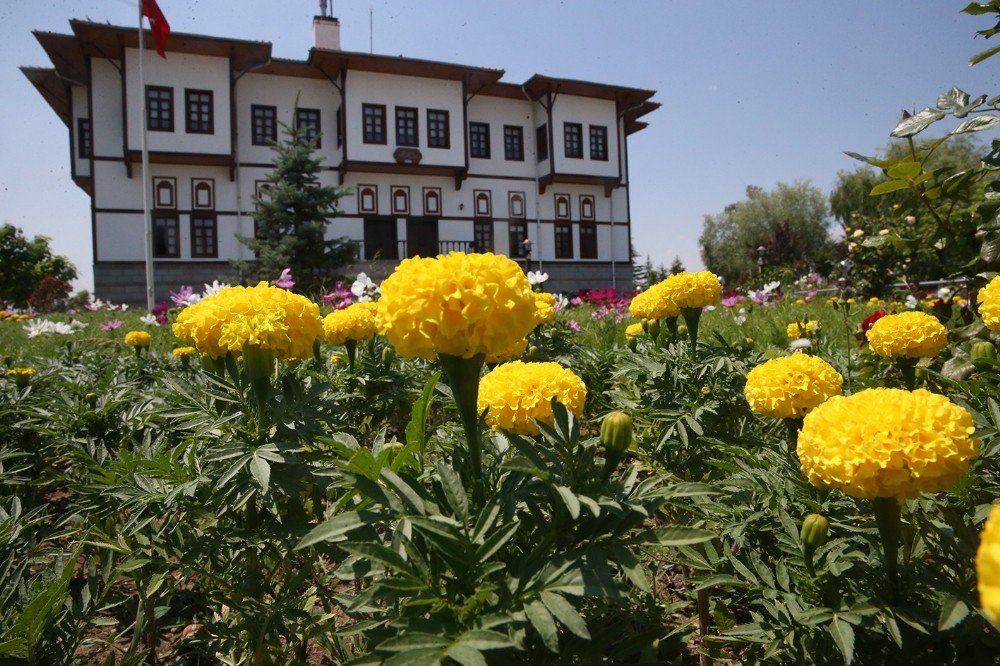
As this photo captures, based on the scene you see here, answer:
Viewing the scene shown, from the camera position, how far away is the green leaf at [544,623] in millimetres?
713

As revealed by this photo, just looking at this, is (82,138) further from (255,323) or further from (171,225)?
(255,323)

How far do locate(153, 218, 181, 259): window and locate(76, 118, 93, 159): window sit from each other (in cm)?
288

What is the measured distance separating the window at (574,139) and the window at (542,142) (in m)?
0.74

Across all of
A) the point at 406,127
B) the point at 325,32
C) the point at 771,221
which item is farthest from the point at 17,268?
the point at 771,221

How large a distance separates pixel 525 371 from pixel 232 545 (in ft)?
2.59

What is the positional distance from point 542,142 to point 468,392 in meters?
21.1

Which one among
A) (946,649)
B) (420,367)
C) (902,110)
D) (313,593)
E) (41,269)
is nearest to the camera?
(946,649)

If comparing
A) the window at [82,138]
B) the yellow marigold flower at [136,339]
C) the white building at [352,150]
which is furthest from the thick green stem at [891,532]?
the window at [82,138]

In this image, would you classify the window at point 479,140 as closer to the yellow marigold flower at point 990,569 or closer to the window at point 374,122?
the window at point 374,122

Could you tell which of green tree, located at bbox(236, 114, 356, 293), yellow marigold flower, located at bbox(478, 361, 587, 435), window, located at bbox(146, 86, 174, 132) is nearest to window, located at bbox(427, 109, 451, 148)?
green tree, located at bbox(236, 114, 356, 293)

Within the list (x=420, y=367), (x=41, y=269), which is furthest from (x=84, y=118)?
(x=420, y=367)

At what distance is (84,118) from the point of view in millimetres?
17219

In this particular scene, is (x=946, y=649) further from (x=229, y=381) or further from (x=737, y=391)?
(x=229, y=381)

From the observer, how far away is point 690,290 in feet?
7.11
